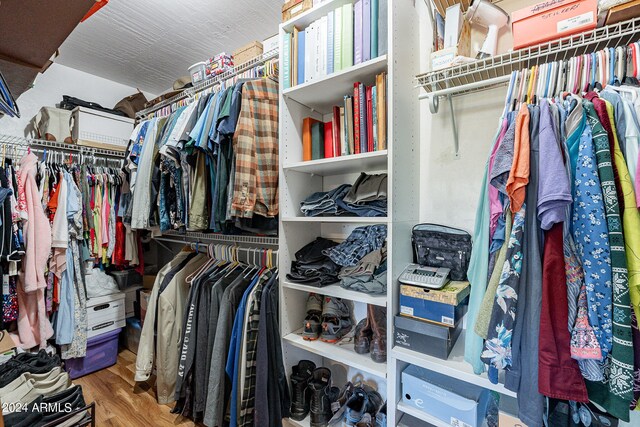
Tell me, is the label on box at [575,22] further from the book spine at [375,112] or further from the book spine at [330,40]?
the book spine at [330,40]

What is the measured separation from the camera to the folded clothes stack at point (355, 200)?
1.28 metres

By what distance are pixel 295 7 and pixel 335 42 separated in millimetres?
356

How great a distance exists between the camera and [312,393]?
137cm

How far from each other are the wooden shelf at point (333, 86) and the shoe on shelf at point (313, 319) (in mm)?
1038

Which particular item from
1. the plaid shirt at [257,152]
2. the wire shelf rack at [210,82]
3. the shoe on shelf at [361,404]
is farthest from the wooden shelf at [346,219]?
the wire shelf rack at [210,82]

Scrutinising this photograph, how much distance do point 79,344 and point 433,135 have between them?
2.87 metres

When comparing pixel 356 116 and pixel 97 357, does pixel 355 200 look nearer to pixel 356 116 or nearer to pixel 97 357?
pixel 356 116

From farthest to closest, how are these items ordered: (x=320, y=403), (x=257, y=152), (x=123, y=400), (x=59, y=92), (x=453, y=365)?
(x=59, y=92), (x=123, y=400), (x=257, y=152), (x=320, y=403), (x=453, y=365)

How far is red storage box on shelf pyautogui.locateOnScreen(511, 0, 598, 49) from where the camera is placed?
86 centimetres

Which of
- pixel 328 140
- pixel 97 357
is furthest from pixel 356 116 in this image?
pixel 97 357

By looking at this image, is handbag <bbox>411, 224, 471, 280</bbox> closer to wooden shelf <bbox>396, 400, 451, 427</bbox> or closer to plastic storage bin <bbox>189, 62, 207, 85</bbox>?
wooden shelf <bbox>396, 400, 451, 427</bbox>

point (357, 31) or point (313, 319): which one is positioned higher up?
point (357, 31)

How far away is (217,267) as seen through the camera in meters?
1.85

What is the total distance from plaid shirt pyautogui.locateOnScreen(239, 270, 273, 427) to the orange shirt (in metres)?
1.21
